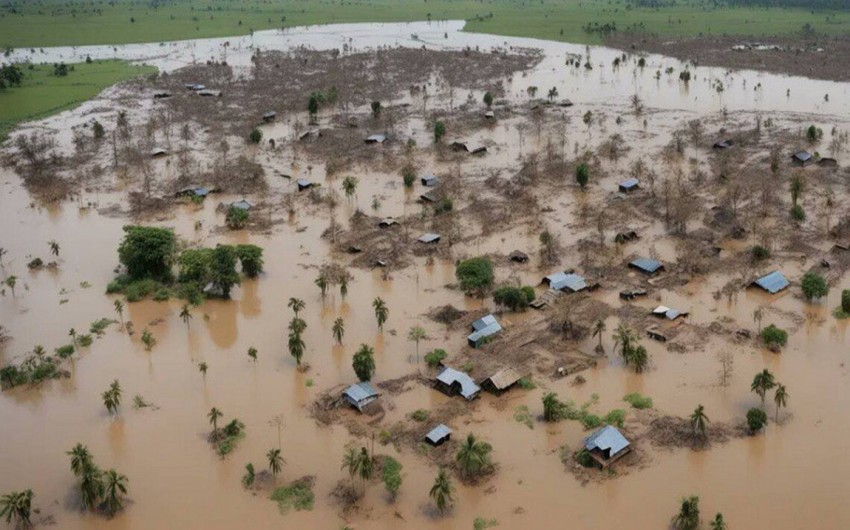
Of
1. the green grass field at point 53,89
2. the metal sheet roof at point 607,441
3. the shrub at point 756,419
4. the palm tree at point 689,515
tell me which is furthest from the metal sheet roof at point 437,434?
the green grass field at point 53,89

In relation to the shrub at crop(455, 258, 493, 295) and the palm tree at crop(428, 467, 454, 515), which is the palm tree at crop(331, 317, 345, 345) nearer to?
the shrub at crop(455, 258, 493, 295)

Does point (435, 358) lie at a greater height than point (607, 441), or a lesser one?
greater

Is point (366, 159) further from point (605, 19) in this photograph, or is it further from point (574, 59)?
point (605, 19)

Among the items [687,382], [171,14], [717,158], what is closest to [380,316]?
[687,382]

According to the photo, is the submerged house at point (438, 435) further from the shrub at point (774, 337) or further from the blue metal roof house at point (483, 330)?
the shrub at point (774, 337)

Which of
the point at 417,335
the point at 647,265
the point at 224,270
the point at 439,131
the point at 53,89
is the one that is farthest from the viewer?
the point at 53,89

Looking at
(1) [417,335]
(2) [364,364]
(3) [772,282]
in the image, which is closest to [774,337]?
(3) [772,282]

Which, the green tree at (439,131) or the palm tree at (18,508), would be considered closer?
the palm tree at (18,508)

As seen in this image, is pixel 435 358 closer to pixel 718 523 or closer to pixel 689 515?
pixel 689 515
